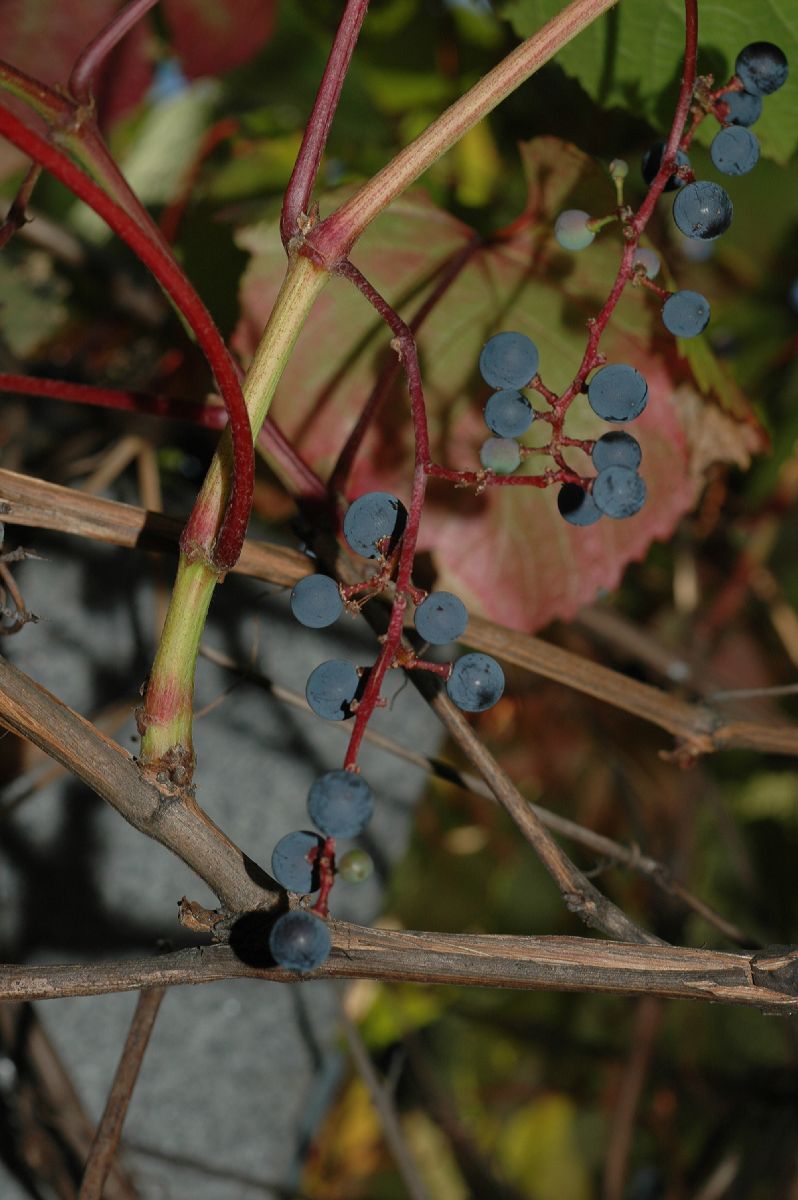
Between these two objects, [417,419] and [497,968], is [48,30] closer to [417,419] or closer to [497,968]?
[417,419]

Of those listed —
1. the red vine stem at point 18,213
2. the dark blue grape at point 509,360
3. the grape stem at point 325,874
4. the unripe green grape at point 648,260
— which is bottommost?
the grape stem at point 325,874

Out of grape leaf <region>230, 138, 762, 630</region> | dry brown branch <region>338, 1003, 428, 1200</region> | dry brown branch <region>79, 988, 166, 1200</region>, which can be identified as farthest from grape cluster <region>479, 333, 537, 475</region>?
dry brown branch <region>338, 1003, 428, 1200</region>

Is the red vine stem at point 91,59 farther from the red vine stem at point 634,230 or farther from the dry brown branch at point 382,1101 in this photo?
the dry brown branch at point 382,1101

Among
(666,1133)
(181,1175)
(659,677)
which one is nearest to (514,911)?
(666,1133)

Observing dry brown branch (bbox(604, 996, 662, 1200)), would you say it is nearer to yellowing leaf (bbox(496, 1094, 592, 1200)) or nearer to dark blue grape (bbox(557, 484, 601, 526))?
yellowing leaf (bbox(496, 1094, 592, 1200))

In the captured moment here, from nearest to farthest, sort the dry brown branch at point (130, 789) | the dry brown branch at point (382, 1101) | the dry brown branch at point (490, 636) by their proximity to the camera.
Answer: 1. the dry brown branch at point (130, 789)
2. the dry brown branch at point (490, 636)
3. the dry brown branch at point (382, 1101)

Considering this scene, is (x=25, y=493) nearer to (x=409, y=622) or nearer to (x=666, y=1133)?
(x=409, y=622)

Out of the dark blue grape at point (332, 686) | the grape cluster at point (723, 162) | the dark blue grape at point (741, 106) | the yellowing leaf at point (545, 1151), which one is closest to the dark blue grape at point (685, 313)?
the grape cluster at point (723, 162)
